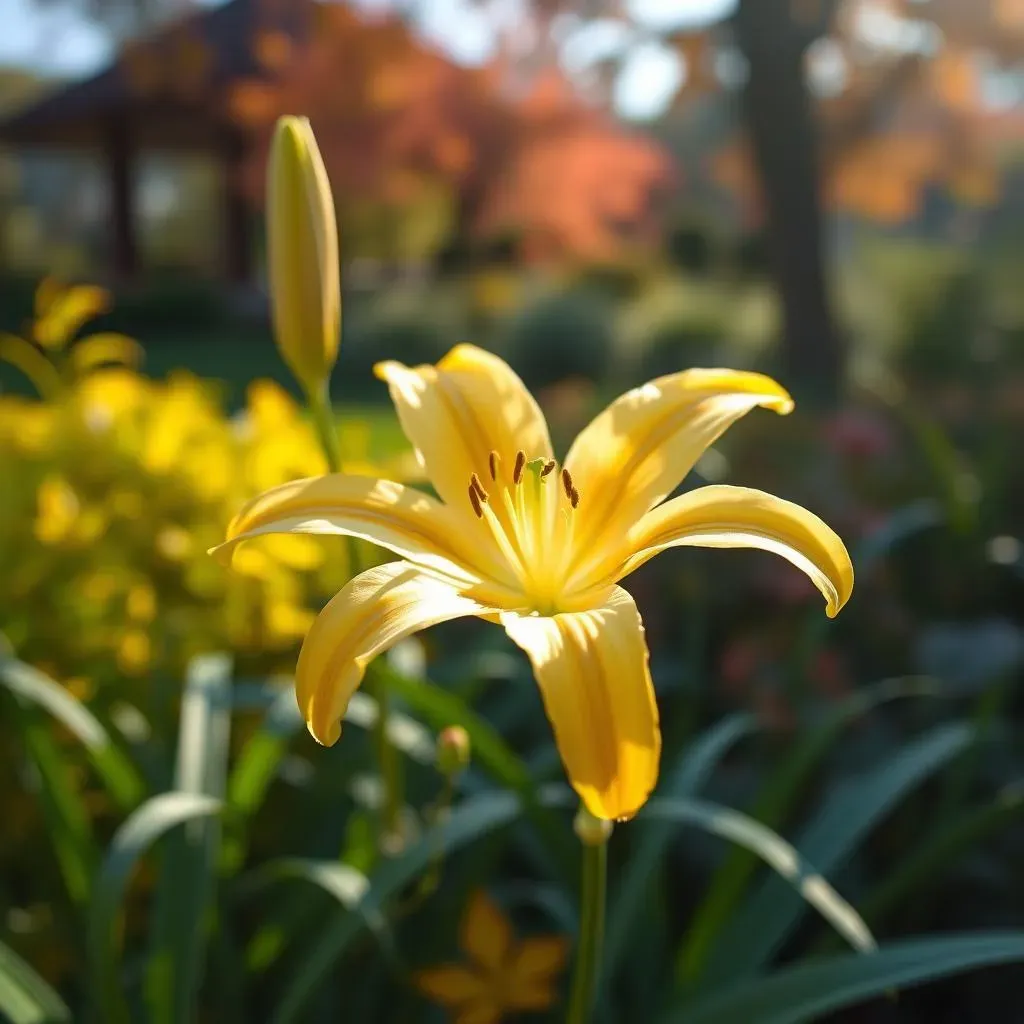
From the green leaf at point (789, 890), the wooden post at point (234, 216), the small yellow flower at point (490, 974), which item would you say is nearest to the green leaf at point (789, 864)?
the green leaf at point (789, 890)

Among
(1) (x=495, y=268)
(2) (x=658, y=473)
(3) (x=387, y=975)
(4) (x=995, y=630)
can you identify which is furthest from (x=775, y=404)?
(1) (x=495, y=268)

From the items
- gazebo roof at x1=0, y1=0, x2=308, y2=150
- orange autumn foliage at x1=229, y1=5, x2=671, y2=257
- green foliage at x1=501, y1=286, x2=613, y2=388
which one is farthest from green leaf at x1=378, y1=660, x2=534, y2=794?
gazebo roof at x1=0, y1=0, x2=308, y2=150

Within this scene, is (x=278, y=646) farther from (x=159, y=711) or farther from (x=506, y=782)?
(x=506, y=782)

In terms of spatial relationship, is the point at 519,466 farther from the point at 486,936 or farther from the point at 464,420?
the point at 486,936

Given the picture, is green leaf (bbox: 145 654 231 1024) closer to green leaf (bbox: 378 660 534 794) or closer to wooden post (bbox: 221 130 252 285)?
green leaf (bbox: 378 660 534 794)

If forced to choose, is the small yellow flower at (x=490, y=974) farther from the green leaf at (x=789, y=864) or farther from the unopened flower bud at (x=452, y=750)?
the unopened flower bud at (x=452, y=750)

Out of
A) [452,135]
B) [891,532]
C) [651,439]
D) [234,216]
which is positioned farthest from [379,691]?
[234,216]
